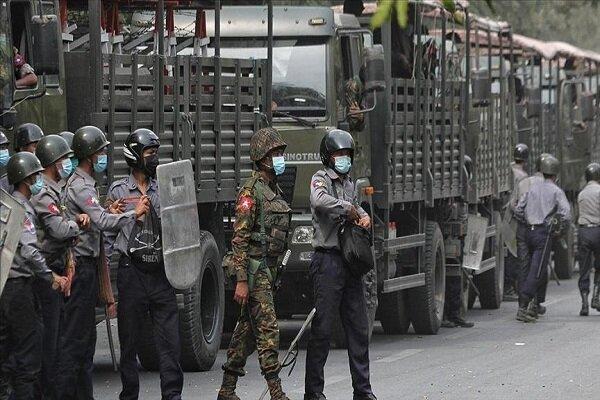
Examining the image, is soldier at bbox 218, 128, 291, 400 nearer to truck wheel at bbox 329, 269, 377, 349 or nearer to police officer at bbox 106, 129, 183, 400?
police officer at bbox 106, 129, 183, 400

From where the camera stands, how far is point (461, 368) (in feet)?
42.3

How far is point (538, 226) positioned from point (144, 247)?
8742 millimetres

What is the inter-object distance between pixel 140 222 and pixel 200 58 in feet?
A: 10.4

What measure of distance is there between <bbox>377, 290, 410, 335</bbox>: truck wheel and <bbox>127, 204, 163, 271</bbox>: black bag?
6449mm

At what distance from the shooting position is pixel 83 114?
1115 cm

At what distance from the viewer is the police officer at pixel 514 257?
20516 millimetres

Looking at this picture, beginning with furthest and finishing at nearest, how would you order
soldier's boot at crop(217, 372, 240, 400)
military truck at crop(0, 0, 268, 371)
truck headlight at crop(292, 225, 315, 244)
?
truck headlight at crop(292, 225, 315, 244), military truck at crop(0, 0, 268, 371), soldier's boot at crop(217, 372, 240, 400)

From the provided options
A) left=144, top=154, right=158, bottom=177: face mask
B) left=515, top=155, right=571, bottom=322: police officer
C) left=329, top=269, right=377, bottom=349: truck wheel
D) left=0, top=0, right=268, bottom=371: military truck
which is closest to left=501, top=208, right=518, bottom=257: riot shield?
left=515, top=155, right=571, bottom=322: police officer

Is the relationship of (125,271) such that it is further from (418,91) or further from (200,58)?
(418,91)

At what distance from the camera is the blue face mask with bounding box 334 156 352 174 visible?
10.6 m

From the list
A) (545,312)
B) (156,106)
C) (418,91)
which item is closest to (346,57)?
(418,91)

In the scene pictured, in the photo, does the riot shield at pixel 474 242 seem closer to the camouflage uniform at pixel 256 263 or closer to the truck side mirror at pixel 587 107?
the camouflage uniform at pixel 256 263

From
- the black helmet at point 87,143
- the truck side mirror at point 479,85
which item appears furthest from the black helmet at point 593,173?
the black helmet at point 87,143

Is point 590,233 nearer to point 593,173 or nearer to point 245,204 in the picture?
point 593,173
